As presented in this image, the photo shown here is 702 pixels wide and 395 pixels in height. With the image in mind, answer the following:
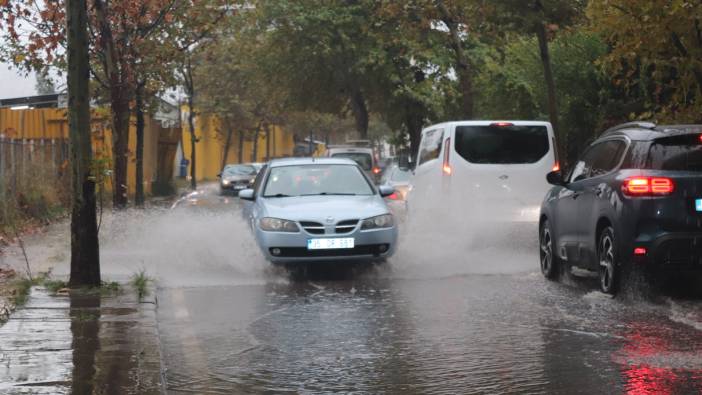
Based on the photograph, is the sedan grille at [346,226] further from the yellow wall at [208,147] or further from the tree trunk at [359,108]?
the yellow wall at [208,147]

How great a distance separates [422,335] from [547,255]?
490 cm

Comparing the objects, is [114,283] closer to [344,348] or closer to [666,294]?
[344,348]

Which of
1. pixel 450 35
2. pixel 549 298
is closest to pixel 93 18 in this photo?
pixel 450 35

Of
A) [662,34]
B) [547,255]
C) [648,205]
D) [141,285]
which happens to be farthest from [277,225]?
[662,34]

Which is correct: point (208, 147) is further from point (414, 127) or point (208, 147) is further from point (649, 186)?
point (649, 186)

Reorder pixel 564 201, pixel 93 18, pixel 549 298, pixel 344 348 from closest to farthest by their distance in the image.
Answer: pixel 344 348, pixel 549 298, pixel 564 201, pixel 93 18

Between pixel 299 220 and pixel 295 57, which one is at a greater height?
pixel 295 57

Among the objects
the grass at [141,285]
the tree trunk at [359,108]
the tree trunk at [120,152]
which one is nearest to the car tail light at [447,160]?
the grass at [141,285]

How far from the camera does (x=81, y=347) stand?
340 inches

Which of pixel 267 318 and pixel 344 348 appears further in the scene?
pixel 267 318

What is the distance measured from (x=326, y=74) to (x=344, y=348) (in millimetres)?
42643

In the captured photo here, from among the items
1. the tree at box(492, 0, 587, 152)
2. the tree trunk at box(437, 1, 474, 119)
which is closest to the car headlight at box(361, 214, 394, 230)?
the tree at box(492, 0, 587, 152)

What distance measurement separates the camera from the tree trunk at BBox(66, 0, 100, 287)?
12055 mm

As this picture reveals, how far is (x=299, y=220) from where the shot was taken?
46.9 feet
